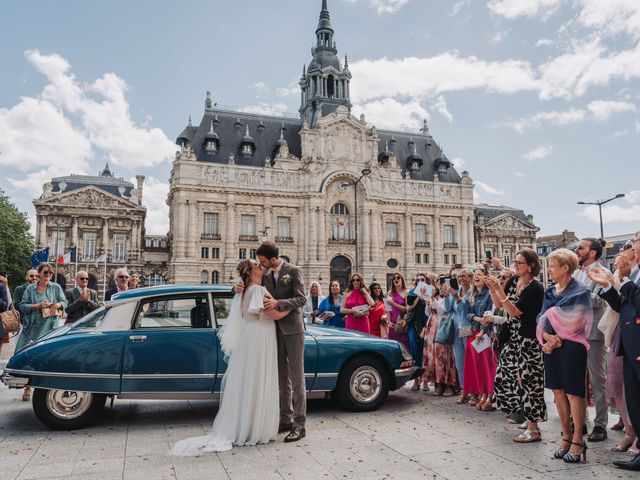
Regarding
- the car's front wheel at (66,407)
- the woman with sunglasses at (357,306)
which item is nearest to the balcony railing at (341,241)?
the woman with sunglasses at (357,306)

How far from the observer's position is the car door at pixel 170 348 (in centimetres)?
668

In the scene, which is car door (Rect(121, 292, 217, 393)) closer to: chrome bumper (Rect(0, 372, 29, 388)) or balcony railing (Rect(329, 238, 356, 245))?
chrome bumper (Rect(0, 372, 29, 388))

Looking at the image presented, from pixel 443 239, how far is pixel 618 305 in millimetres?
52610

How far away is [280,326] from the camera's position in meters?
6.22

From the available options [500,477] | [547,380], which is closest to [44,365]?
[500,477]

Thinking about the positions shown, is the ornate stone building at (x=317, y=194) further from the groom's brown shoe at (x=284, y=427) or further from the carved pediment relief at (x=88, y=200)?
the groom's brown shoe at (x=284, y=427)

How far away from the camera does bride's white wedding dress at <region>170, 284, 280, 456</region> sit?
18.9 ft

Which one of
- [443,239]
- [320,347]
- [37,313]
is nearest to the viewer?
[320,347]

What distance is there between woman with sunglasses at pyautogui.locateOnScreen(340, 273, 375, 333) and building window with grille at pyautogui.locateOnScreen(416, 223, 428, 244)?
4668 cm

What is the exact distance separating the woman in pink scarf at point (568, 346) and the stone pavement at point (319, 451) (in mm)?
392

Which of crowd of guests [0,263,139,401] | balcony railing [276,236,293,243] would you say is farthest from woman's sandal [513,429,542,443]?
balcony railing [276,236,293,243]

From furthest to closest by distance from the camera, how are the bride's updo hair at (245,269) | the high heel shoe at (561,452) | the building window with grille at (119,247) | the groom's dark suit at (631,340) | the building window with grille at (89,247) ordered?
the building window with grille at (119,247) < the building window with grille at (89,247) < the bride's updo hair at (245,269) < the high heel shoe at (561,452) < the groom's dark suit at (631,340)

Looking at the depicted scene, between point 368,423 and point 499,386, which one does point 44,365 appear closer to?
point 368,423

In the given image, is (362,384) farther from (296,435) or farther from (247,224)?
(247,224)
